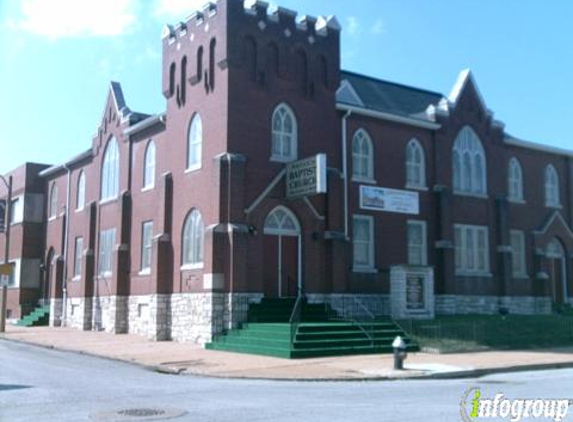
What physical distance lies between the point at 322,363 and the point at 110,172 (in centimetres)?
1948

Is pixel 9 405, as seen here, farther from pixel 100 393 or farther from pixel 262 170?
pixel 262 170

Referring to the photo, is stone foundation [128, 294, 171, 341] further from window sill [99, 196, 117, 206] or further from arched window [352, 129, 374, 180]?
arched window [352, 129, 374, 180]

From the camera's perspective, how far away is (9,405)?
1134 centimetres

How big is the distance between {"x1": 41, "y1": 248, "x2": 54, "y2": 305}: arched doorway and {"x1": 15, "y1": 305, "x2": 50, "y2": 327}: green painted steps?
1.03 meters

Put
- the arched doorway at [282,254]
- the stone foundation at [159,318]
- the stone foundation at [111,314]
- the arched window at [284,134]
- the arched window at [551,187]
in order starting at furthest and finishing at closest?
the arched window at [551,187], the stone foundation at [111,314], the stone foundation at [159,318], the arched window at [284,134], the arched doorway at [282,254]

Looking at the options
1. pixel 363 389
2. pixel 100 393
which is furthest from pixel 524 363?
pixel 100 393

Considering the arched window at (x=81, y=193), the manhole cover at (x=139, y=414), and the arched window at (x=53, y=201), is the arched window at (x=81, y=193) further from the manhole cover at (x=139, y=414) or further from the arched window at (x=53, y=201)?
the manhole cover at (x=139, y=414)

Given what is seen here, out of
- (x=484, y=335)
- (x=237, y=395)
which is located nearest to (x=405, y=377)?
(x=237, y=395)

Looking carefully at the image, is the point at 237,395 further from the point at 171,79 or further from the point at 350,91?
the point at 350,91

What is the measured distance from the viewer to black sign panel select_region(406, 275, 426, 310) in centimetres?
2673

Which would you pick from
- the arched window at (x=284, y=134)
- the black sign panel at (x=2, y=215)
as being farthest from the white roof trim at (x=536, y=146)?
the black sign panel at (x=2, y=215)

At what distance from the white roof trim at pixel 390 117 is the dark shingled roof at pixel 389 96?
35cm

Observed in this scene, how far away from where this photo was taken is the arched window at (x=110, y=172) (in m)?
33.8

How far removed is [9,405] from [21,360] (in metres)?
8.82
